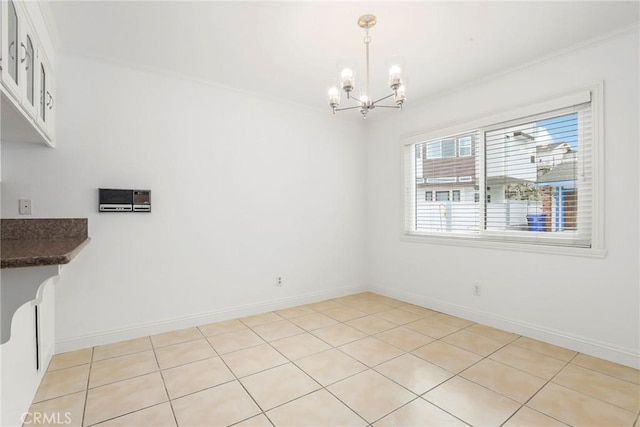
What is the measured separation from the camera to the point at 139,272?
2.97 metres

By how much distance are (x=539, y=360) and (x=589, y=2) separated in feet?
8.74

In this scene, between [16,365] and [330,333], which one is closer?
[16,365]

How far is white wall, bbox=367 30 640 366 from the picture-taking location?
242 cm

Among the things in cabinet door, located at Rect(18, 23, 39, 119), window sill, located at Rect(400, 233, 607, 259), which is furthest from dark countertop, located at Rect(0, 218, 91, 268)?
window sill, located at Rect(400, 233, 607, 259)

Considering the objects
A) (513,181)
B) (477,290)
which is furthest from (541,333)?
(513,181)

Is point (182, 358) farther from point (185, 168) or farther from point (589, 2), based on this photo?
point (589, 2)

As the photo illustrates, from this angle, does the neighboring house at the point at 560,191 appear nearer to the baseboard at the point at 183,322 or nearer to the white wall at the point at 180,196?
the white wall at the point at 180,196

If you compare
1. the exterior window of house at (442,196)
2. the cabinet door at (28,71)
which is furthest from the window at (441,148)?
the cabinet door at (28,71)

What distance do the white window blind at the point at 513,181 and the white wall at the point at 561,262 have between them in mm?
160

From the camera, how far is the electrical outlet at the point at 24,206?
2447 mm

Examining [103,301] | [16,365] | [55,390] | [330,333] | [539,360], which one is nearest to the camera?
[16,365]

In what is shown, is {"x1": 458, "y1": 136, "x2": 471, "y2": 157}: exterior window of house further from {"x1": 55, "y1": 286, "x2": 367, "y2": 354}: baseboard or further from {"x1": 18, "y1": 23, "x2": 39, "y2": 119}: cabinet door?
{"x1": 18, "y1": 23, "x2": 39, "y2": 119}: cabinet door

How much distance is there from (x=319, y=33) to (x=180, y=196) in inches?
80.3

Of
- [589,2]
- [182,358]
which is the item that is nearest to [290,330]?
[182,358]
